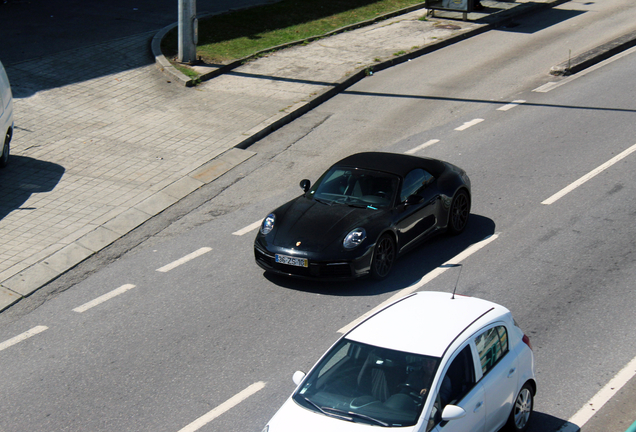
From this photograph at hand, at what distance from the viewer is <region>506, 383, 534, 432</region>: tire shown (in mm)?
6426

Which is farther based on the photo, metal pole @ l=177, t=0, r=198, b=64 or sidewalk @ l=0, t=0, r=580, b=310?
metal pole @ l=177, t=0, r=198, b=64

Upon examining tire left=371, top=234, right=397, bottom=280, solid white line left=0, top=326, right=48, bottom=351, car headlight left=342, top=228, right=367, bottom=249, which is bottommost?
solid white line left=0, top=326, right=48, bottom=351

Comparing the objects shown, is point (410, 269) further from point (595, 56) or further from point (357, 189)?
point (595, 56)

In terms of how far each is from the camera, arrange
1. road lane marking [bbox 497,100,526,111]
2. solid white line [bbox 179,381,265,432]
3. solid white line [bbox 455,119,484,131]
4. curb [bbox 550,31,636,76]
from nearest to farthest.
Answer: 1. solid white line [bbox 179,381,265,432]
2. solid white line [bbox 455,119,484,131]
3. road lane marking [bbox 497,100,526,111]
4. curb [bbox 550,31,636,76]

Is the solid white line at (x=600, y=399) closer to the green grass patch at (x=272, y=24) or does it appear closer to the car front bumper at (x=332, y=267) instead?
the car front bumper at (x=332, y=267)

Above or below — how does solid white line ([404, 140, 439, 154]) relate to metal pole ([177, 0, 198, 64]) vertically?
below

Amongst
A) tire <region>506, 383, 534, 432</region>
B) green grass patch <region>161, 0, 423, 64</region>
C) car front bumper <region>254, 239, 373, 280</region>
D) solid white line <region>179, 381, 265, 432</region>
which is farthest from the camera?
green grass patch <region>161, 0, 423, 64</region>

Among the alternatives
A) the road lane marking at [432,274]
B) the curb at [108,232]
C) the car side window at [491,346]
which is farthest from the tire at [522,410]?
the curb at [108,232]

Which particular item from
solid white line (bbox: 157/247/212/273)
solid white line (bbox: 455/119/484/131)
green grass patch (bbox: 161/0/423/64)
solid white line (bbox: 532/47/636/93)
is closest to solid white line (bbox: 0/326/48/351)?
solid white line (bbox: 157/247/212/273)

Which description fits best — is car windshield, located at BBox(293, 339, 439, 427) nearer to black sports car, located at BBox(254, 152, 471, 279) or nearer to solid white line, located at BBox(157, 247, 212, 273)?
black sports car, located at BBox(254, 152, 471, 279)

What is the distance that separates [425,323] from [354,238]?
3.37 metres

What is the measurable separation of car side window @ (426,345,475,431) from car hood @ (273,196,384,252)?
370 cm

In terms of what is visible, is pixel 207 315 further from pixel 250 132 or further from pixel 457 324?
pixel 250 132

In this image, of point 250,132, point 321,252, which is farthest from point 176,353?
point 250,132
